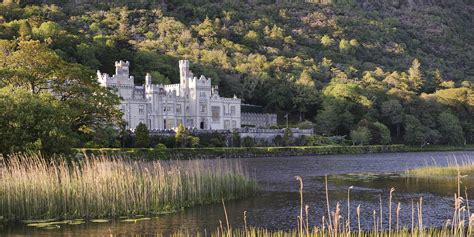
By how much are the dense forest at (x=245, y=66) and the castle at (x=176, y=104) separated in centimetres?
1186

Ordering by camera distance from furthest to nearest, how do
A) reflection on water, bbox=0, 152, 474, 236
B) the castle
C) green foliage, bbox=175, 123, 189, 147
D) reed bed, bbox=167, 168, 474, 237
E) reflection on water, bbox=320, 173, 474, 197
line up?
the castle
green foliage, bbox=175, 123, 189, 147
reflection on water, bbox=320, 173, 474, 197
reflection on water, bbox=0, 152, 474, 236
reed bed, bbox=167, 168, 474, 237

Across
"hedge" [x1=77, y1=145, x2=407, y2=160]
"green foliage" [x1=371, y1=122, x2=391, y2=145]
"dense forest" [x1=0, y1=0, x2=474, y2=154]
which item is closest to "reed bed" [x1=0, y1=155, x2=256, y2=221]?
"dense forest" [x1=0, y1=0, x2=474, y2=154]

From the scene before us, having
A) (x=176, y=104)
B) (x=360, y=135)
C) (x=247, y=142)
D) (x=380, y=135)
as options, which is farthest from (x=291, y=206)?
(x=380, y=135)

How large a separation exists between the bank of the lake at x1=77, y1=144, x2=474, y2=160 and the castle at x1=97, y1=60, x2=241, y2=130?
485 inches

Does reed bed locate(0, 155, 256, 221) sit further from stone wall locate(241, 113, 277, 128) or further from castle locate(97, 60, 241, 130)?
stone wall locate(241, 113, 277, 128)

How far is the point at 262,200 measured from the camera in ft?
88.8

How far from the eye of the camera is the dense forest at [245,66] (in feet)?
106

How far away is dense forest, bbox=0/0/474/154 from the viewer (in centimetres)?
3234

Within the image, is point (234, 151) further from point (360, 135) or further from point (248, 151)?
point (360, 135)

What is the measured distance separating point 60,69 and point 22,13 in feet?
368

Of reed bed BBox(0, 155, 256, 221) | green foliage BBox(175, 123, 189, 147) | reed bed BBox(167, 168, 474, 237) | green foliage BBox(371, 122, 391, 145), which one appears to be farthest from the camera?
green foliage BBox(371, 122, 391, 145)

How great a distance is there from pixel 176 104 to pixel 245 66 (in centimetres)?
4061

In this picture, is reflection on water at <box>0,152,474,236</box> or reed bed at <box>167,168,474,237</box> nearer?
reed bed at <box>167,168,474,237</box>

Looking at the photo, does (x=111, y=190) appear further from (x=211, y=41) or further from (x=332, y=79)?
(x=211, y=41)
